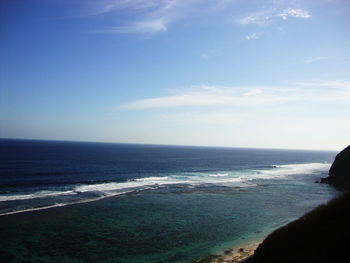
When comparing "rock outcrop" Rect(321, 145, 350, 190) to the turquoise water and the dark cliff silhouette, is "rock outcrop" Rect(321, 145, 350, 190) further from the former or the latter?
the dark cliff silhouette

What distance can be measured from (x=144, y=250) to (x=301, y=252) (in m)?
14.0

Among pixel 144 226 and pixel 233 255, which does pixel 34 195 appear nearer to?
pixel 144 226

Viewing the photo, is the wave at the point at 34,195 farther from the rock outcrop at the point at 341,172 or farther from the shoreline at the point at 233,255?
the rock outcrop at the point at 341,172

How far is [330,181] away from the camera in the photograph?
62875mm

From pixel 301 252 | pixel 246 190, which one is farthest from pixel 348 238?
pixel 246 190

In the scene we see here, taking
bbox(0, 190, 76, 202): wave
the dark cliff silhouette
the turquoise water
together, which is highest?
the dark cliff silhouette

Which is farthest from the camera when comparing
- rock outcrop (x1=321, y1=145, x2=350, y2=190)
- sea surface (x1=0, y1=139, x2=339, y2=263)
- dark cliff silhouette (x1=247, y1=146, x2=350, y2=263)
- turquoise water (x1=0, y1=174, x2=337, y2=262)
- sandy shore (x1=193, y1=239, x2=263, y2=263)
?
rock outcrop (x1=321, y1=145, x2=350, y2=190)

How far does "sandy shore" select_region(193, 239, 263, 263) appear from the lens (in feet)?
64.0

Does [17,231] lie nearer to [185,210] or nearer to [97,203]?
[97,203]

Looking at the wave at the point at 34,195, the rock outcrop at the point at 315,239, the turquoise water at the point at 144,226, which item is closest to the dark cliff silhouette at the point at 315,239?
the rock outcrop at the point at 315,239

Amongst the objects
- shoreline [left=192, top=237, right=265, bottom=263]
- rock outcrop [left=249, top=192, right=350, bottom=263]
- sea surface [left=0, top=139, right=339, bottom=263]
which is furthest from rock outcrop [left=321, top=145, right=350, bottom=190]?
rock outcrop [left=249, top=192, right=350, bottom=263]

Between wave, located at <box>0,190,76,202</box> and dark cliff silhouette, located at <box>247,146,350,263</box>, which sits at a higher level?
dark cliff silhouette, located at <box>247,146,350,263</box>

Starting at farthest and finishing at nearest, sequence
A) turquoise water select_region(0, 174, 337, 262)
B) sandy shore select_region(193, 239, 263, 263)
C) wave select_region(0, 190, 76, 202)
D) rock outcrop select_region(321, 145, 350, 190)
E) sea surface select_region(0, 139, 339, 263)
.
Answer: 1. rock outcrop select_region(321, 145, 350, 190)
2. wave select_region(0, 190, 76, 202)
3. sea surface select_region(0, 139, 339, 263)
4. turquoise water select_region(0, 174, 337, 262)
5. sandy shore select_region(193, 239, 263, 263)

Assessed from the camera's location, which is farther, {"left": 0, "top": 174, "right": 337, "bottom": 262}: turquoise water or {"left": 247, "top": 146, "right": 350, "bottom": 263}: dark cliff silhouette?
{"left": 0, "top": 174, "right": 337, "bottom": 262}: turquoise water
